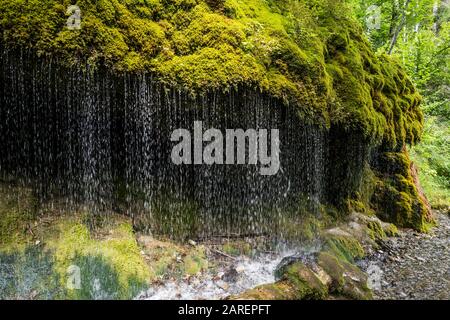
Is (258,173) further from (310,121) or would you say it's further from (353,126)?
(353,126)

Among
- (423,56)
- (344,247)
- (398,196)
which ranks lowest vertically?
(344,247)

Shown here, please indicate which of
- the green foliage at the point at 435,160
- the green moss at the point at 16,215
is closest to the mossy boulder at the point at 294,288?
the green moss at the point at 16,215

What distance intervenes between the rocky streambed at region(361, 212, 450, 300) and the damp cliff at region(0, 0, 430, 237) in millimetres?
1590

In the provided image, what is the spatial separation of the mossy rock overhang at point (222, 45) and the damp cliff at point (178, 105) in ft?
0.07

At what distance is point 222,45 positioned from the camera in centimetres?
610

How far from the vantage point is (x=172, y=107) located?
6.02 metres

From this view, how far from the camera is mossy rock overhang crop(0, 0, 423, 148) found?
507 centimetres

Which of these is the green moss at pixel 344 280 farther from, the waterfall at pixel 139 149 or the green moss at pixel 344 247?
the waterfall at pixel 139 149

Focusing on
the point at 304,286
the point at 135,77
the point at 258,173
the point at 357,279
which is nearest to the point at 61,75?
the point at 135,77

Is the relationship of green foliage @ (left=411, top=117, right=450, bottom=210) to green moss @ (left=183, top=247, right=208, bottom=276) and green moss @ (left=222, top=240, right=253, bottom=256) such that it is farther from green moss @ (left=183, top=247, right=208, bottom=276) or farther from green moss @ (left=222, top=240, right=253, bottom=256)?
green moss @ (left=183, top=247, right=208, bottom=276)

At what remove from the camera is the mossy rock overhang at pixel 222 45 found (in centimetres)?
507

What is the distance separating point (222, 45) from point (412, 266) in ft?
20.1

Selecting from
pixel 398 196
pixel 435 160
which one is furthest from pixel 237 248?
pixel 435 160

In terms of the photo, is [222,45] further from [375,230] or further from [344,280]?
[375,230]
